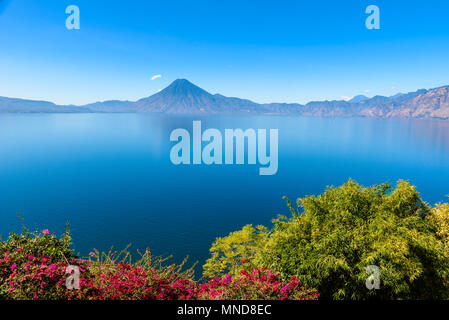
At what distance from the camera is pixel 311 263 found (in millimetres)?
13672

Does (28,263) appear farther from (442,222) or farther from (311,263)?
(442,222)

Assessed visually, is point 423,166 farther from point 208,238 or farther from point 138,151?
point 138,151

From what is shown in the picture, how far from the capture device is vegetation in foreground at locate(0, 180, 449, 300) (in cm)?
898

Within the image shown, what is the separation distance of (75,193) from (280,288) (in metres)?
64.9

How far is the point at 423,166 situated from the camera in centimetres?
9575

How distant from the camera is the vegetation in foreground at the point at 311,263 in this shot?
8984 millimetres

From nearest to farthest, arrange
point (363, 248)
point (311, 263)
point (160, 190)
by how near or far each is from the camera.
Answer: point (311, 263), point (363, 248), point (160, 190)

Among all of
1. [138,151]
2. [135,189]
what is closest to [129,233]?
[135,189]
